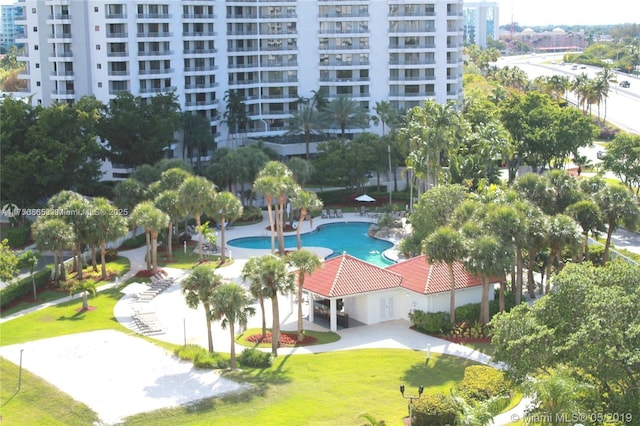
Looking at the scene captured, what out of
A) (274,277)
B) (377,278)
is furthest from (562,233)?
(274,277)

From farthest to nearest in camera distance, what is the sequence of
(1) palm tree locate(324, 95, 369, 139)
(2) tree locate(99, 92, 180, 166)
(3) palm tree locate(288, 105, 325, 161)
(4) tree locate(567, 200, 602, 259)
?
1. (1) palm tree locate(324, 95, 369, 139)
2. (3) palm tree locate(288, 105, 325, 161)
3. (2) tree locate(99, 92, 180, 166)
4. (4) tree locate(567, 200, 602, 259)

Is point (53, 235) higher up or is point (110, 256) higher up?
point (53, 235)

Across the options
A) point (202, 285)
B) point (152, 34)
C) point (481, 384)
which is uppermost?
point (152, 34)

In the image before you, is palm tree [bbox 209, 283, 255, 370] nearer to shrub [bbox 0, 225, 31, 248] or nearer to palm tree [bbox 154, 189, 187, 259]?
palm tree [bbox 154, 189, 187, 259]

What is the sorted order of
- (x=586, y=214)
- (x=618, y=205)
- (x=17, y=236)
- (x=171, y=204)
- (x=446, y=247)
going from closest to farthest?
1. (x=446, y=247)
2. (x=586, y=214)
3. (x=618, y=205)
4. (x=171, y=204)
5. (x=17, y=236)

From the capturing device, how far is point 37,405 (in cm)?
3984

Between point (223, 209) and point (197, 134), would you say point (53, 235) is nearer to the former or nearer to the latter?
point (223, 209)

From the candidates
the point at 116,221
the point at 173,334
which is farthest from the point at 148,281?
the point at 173,334

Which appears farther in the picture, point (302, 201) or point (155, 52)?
point (155, 52)

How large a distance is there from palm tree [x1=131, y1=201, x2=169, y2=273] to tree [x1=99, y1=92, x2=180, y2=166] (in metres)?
21.3

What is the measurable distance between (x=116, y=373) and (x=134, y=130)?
42669mm

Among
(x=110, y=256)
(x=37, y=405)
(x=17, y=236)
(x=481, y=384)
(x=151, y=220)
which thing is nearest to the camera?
(x=37, y=405)

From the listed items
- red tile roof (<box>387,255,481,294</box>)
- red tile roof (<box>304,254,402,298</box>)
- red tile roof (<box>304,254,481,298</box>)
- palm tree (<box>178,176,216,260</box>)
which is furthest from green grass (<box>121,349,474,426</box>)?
palm tree (<box>178,176,216,260</box>)

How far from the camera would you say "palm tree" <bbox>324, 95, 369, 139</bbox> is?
99.8 meters
